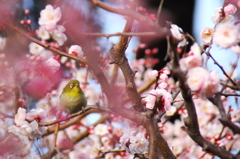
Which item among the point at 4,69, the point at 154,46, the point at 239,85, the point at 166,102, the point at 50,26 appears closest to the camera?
the point at 239,85

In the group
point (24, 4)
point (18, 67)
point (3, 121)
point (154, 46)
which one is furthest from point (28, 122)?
point (154, 46)

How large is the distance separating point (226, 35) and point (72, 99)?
1.84m

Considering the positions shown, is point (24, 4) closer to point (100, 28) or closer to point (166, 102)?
point (100, 28)

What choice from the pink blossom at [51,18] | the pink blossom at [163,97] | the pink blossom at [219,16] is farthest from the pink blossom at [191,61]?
the pink blossom at [51,18]

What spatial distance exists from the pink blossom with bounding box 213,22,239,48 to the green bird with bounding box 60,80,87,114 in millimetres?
1764

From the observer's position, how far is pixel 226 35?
1653 mm

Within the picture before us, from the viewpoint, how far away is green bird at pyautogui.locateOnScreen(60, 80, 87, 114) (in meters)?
3.15

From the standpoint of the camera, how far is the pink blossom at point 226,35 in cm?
162

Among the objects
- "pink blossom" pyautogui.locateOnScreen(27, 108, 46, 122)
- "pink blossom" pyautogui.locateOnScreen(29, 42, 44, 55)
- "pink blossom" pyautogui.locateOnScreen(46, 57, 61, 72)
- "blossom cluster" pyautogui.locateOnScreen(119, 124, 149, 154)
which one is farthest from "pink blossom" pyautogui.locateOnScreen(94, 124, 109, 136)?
"blossom cluster" pyautogui.locateOnScreen(119, 124, 149, 154)

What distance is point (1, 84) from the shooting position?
3312mm

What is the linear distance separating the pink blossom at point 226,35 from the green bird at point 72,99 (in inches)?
69.4

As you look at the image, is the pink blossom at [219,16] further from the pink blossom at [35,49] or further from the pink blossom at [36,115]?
the pink blossom at [35,49]

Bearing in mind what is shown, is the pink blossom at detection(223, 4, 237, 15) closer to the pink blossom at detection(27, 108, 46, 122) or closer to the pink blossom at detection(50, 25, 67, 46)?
the pink blossom at detection(50, 25, 67, 46)

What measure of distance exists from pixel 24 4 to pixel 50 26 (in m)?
2.19
